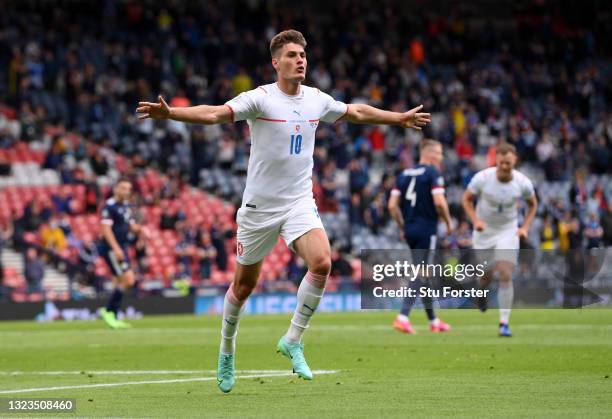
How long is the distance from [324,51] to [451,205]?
329 inches

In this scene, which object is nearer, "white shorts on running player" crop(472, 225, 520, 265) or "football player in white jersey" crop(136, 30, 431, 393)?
"football player in white jersey" crop(136, 30, 431, 393)

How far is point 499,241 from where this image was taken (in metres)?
18.2

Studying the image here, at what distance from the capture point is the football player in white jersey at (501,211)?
58.5 ft

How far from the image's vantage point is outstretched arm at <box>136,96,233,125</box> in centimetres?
936

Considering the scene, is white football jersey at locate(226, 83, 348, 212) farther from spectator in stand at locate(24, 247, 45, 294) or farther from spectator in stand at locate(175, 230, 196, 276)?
spectator in stand at locate(175, 230, 196, 276)

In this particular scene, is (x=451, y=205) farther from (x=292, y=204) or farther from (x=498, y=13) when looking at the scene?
(x=292, y=204)

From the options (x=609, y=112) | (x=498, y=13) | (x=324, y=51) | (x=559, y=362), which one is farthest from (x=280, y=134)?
(x=498, y=13)

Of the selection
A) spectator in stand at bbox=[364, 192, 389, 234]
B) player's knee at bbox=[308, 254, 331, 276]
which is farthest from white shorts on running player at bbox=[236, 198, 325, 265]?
spectator in stand at bbox=[364, 192, 389, 234]

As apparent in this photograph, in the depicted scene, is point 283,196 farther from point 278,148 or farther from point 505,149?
point 505,149

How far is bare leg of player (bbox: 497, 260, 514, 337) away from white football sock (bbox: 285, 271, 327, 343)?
7.11m

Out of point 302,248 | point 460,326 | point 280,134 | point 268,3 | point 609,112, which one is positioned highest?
point 268,3

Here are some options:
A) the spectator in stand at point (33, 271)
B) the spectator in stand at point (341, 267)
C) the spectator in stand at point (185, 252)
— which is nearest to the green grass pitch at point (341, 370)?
the spectator in stand at point (33, 271)

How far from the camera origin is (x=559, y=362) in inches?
515

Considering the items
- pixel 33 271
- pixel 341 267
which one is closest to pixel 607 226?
pixel 341 267
